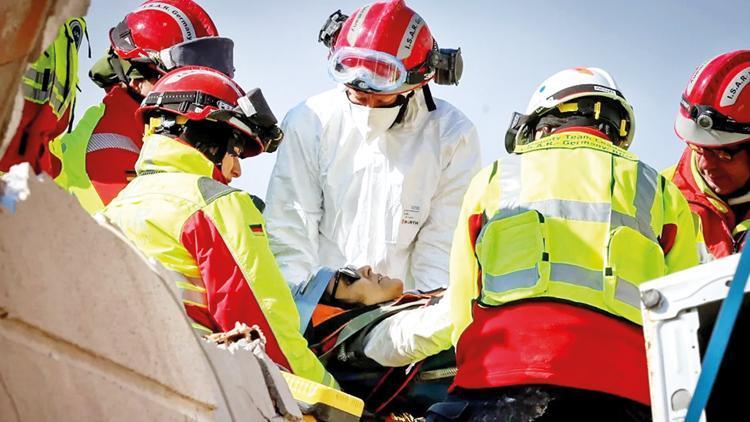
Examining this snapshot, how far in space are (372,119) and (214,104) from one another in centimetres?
206

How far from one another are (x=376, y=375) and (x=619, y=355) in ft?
5.30

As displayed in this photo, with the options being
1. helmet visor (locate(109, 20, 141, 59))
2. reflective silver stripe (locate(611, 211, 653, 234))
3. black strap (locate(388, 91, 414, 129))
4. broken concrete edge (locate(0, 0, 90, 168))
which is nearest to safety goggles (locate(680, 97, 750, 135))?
black strap (locate(388, 91, 414, 129))

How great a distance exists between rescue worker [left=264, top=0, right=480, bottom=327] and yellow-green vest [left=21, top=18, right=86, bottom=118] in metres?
1.81

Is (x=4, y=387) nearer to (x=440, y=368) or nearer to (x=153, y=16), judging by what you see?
(x=440, y=368)

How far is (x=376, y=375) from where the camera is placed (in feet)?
17.2

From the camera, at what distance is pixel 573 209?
4.07m

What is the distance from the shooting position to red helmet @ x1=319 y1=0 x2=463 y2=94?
7.03 m

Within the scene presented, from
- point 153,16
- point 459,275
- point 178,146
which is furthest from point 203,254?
point 153,16

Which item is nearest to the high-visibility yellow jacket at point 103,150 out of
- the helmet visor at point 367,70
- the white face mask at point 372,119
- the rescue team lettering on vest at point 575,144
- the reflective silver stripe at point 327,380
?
the helmet visor at point 367,70

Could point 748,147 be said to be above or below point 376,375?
above

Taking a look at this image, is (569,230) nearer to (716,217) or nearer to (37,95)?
(37,95)

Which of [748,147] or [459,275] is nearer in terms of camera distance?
[459,275]

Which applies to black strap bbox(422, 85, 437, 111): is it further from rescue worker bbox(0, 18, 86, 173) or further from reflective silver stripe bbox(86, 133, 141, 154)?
rescue worker bbox(0, 18, 86, 173)

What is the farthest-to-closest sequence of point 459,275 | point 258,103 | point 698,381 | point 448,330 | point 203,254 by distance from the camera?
point 258,103
point 448,330
point 203,254
point 459,275
point 698,381
